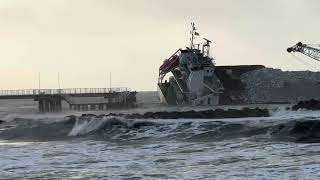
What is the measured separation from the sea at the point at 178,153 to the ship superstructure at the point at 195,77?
41.3m

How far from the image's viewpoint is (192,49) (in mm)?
87688

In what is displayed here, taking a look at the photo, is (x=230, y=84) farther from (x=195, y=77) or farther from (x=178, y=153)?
(x=178, y=153)

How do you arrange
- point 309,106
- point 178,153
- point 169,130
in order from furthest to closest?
point 309,106
point 169,130
point 178,153

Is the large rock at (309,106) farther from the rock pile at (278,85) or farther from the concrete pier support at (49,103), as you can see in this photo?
the concrete pier support at (49,103)

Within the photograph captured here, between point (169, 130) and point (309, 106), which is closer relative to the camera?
point (169, 130)

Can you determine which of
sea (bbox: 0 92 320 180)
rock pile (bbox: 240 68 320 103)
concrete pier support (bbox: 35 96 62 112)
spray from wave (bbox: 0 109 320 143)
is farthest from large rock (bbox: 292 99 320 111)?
concrete pier support (bbox: 35 96 62 112)

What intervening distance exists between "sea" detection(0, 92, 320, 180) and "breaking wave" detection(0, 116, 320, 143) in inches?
2.2

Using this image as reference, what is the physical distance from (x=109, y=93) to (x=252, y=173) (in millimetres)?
87752

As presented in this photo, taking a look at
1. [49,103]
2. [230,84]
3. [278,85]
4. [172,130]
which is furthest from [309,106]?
[49,103]

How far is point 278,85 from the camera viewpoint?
319 ft

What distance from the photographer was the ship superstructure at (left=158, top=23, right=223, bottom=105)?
85562mm

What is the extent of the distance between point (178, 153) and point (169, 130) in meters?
13.0

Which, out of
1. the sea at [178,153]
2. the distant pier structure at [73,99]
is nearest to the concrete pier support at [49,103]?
the distant pier structure at [73,99]

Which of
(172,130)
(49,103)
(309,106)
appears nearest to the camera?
(172,130)
